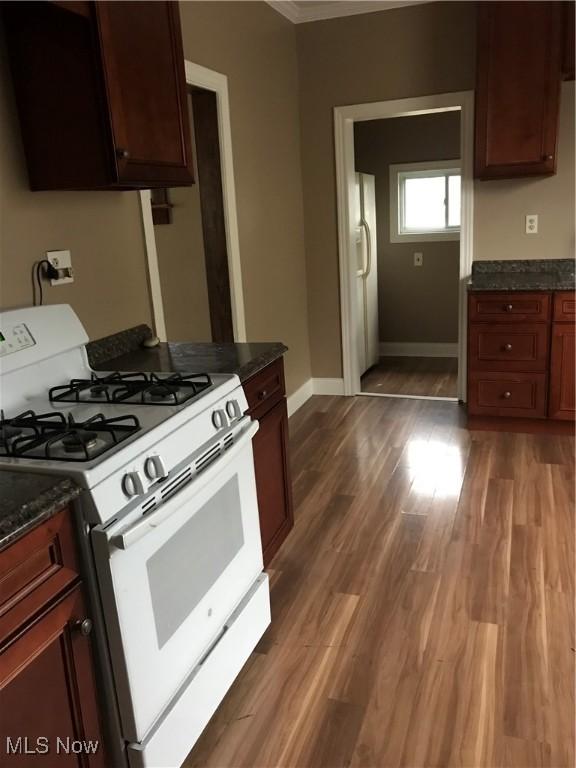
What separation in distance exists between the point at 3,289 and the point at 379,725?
1.68 metres

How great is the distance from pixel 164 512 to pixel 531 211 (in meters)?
3.43

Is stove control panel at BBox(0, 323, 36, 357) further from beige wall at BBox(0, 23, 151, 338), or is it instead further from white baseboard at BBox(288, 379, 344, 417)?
white baseboard at BBox(288, 379, 344, 417)

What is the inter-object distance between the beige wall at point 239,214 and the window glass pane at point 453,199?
176 cm

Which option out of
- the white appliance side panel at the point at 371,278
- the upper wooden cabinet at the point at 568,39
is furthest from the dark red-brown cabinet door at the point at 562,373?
the white appliance side panel at the point at 371,278

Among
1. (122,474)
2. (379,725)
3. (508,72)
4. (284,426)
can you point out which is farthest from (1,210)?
(508,72)

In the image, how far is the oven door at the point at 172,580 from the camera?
134 cm

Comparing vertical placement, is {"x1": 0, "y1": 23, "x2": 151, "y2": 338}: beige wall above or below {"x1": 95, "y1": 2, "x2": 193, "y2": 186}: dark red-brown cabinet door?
below

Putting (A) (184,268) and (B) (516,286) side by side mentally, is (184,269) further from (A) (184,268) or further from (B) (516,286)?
(B) (516,286)

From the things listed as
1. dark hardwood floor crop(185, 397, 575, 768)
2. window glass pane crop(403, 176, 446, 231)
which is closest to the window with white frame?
window glass pane crop(403, 176, 446, 231)

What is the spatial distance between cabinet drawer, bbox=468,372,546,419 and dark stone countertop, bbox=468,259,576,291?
514 millimetres

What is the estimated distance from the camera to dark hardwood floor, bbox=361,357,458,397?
16.0 feet

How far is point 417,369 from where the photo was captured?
551 cm

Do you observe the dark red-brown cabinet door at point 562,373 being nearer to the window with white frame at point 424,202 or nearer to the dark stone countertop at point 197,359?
the dark stone countertop at point 197,359

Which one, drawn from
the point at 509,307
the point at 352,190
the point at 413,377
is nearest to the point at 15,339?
the point at 509,307
